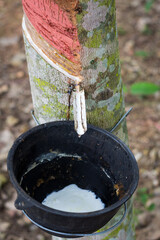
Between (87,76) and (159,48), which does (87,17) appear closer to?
(87,76)

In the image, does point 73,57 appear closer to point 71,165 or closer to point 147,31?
point 71,165

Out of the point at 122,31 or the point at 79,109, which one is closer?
the point at 79,109

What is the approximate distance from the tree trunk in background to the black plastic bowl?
Result: 10 centimetres

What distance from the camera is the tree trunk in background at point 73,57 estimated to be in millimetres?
1231

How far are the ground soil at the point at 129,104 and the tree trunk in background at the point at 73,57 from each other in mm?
1239

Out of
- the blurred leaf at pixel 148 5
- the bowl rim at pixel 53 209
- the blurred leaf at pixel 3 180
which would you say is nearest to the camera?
the bowl rim at pixel 53 209

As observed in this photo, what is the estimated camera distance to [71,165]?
159 cm

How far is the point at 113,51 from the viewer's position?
1.39 metres

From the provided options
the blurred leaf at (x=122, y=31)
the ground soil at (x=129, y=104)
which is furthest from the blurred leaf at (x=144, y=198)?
the blurred leaf at (x=122, y=31)

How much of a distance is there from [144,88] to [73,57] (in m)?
1.96

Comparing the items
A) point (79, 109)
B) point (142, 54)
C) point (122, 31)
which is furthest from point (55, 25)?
point (122, 31)

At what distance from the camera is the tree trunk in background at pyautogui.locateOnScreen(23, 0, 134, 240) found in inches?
48.5

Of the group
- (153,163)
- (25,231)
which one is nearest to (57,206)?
(25,231)

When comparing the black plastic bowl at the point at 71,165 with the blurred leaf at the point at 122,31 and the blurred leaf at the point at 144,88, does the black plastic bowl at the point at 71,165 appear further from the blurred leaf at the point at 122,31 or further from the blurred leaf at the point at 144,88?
the blurred leaf at the point at 122,31
